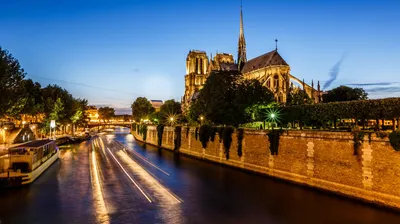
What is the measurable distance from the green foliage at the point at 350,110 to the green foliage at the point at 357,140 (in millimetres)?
7028

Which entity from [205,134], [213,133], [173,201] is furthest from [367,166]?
[205,134]

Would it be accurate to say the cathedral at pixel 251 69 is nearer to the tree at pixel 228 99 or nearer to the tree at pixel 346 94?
the tree at pixel 346 94

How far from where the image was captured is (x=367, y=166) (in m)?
20.3

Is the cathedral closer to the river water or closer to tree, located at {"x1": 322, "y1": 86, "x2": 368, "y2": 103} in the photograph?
tree, located at {"x1": 322, "y1": 86, "x2": 368, "y2": 103}

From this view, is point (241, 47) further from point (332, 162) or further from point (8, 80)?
point (332, 162)

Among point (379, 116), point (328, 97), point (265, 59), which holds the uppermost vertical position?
point (265, 59)

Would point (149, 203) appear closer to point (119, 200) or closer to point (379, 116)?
point (119, 200)

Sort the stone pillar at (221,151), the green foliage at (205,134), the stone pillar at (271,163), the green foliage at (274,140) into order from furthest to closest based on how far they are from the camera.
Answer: the green foliage at (205,134), the stone pillar at (221,151), the stone pillar at (271,163), the green foliage at (274,140)

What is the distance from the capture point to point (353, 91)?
67500 mm

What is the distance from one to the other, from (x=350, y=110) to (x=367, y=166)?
32.5 feet

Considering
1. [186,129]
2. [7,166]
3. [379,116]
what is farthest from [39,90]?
[379,116]

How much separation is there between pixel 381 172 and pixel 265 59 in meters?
71.7

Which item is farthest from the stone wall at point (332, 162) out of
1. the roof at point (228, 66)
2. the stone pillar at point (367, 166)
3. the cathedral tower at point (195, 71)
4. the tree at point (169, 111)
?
the cathedral tower at point (195, 71)

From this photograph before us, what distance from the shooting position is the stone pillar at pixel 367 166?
794 inches
